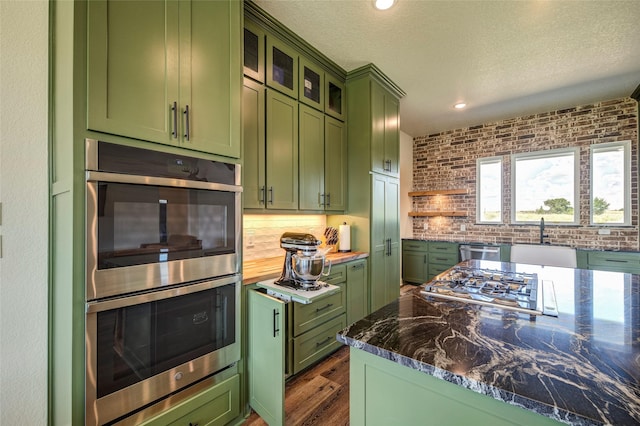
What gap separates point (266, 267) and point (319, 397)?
1.05 m

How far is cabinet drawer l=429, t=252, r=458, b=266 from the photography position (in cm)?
463

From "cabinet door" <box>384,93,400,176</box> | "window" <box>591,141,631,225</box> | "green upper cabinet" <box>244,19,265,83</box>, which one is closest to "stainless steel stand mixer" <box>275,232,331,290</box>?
"green upper cabinet" <box>244,19,265,83</box>

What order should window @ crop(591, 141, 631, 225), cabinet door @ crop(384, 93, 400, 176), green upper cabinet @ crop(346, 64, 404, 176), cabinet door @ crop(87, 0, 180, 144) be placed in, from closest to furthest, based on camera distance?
cabinet door @ crop(87, 0, 180, 144) → green upper cabinet @ crop(346, 64, 404, 176) → cabinet door @ crop(384, 93, 400, 176) → window @ crop(591, 141, 631, 225)

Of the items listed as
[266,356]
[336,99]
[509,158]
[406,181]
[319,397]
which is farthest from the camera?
[406,181]

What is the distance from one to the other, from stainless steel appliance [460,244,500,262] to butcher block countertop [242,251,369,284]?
2.53m

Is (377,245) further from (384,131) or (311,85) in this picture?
(311,85)

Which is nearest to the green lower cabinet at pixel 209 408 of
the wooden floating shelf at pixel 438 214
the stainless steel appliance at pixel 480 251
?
the stainless steel appliance at pixel 480 251

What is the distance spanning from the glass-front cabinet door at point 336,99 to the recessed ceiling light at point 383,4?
966 mm

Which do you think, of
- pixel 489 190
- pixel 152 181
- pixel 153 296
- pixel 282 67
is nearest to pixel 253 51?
pixel 282 67

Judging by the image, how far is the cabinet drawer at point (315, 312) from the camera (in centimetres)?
211

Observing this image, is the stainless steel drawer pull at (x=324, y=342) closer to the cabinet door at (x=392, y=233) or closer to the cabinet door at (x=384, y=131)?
the cabinet door at (x=392, y=233)

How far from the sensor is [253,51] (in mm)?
2137

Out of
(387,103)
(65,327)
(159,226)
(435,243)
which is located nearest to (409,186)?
(435,243)

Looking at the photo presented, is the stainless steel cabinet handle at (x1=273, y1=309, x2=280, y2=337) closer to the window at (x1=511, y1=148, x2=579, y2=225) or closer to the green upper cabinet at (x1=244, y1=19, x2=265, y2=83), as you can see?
the green upper cabinet at (x1=244, y1=19, x2=265, y2=83)
